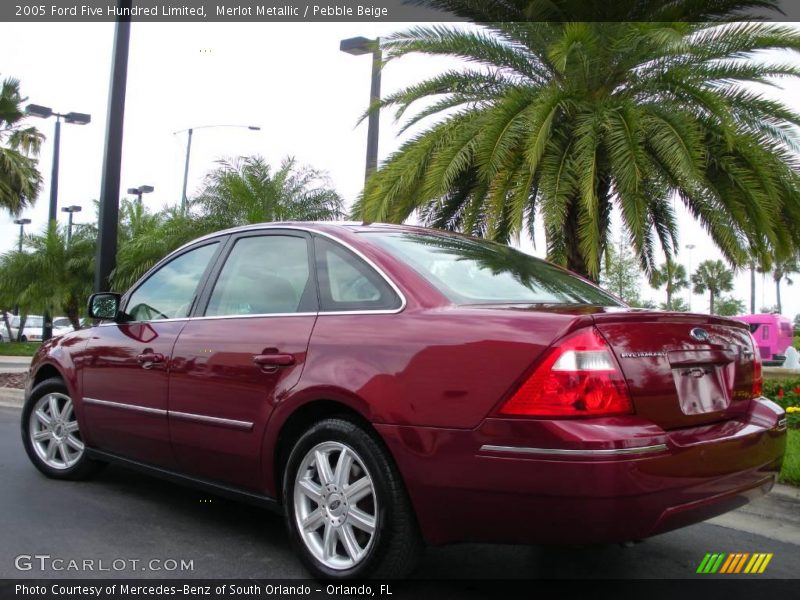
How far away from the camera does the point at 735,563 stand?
12.4ft

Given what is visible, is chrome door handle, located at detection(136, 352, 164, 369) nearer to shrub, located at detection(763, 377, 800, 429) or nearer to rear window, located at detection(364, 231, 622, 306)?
rear window, located at detection(364, 231, 622, 306)

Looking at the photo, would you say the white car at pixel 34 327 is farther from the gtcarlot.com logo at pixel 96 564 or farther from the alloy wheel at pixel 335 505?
the alloy wheel at pixel 335 505

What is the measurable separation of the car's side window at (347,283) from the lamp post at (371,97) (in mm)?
6929

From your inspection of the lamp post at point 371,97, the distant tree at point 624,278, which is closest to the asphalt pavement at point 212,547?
the lamp post at point 371,97

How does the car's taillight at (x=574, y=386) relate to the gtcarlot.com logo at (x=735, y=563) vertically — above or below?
above

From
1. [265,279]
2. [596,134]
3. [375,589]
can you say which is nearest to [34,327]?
[596,134]

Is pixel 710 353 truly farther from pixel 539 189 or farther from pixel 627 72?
pixel 627 72

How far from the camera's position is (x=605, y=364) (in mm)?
2754

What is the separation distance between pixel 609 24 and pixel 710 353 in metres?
7.65

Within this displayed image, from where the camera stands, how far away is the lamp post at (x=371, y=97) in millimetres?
10391

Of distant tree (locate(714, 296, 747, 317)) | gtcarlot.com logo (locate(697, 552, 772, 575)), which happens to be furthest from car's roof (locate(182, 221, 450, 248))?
distant tree (locate(714, 296, 747, 317))

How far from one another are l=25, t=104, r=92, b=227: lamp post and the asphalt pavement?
18.5 m

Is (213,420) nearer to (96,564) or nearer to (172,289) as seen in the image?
(96,564)

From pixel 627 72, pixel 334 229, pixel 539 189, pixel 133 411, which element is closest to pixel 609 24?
pixel 627 72
